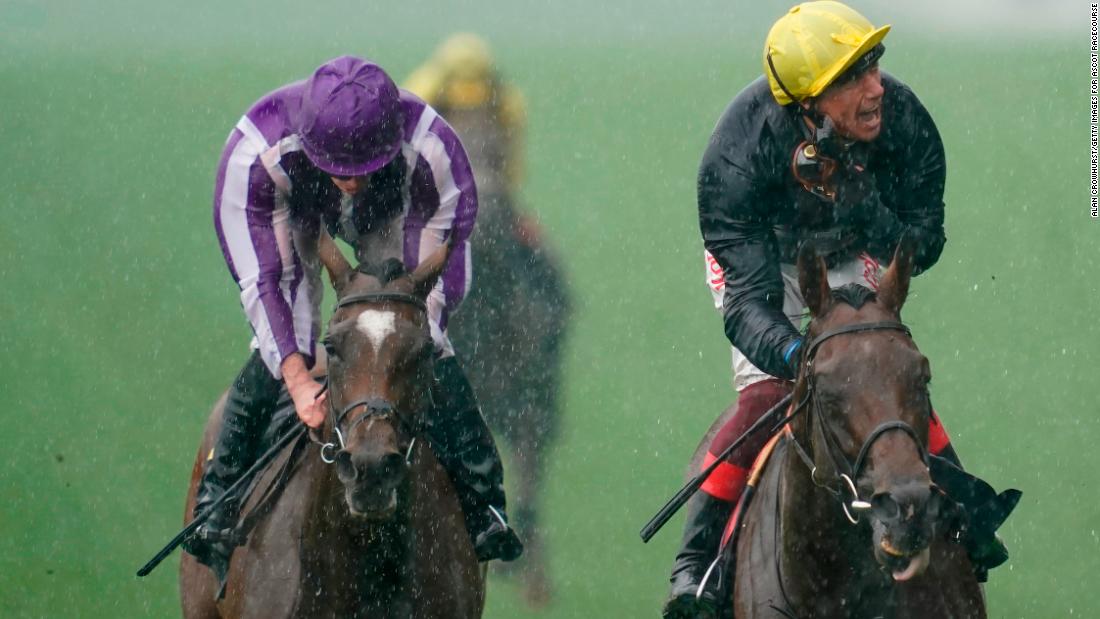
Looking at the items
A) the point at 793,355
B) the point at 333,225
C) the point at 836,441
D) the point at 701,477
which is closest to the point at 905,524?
the point at 836,441

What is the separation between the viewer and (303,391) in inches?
208

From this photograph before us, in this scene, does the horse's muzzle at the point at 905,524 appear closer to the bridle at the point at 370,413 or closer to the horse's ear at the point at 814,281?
the horse's ear at the point at 814,281

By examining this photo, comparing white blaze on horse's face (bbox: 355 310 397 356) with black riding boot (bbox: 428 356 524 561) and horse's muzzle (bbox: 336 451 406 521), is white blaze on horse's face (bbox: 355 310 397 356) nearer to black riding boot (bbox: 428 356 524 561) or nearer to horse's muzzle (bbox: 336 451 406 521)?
horse's muzzle (bbox: 336 451 406 521)

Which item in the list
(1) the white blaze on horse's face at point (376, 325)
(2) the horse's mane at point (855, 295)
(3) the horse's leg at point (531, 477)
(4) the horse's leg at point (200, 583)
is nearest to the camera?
(2) the horse's mane at point (855, 295)

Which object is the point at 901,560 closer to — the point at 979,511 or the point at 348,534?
the point at 979,511

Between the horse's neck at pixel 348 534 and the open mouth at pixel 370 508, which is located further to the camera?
the horse's neck at pixel 348 534

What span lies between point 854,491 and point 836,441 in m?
0.15

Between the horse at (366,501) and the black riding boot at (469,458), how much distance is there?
8 centimetres

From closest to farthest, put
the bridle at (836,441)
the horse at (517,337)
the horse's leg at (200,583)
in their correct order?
the bridle at (836,441) → the horse's leg at (200,583) → the horse at (517,337)

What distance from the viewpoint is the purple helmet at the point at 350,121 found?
534 cm

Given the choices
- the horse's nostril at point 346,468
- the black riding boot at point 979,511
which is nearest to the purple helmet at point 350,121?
the horse's nostril at point 346,468

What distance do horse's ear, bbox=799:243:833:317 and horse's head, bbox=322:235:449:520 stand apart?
108 cm

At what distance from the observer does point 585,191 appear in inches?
480

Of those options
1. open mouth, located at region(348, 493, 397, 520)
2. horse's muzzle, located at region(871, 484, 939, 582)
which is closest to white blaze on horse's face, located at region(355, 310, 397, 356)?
open mouth, located at region(348, 493, 397, 520)
